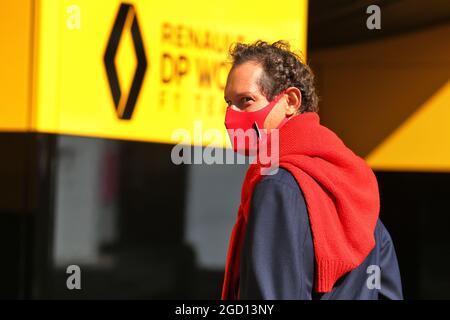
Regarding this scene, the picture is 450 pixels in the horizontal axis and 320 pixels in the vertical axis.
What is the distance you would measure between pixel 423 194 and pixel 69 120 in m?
3.66

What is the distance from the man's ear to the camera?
1.95 metres

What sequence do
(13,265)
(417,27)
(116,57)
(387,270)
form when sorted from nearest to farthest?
(387,270), (13,265), (116,57), (417,27)

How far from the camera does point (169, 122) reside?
13.7ft

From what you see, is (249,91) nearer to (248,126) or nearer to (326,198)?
(248,126)

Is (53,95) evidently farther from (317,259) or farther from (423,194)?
(423,194)

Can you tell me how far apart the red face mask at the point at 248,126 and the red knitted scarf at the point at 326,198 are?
6cm

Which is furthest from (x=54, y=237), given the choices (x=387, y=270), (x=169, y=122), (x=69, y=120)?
(x=387, y=270)

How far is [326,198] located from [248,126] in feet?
0.93

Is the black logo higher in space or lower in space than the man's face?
higher

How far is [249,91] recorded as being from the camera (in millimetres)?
1905

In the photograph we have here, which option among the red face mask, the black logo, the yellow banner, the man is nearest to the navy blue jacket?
the man

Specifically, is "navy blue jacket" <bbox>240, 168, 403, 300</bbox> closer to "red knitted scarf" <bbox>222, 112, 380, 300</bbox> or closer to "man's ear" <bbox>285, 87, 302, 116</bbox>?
"red knitted scarf" <bbox>222, 112, 380, 300</bbox>

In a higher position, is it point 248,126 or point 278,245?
point 248,126

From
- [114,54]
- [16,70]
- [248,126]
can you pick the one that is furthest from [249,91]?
[114,54]
